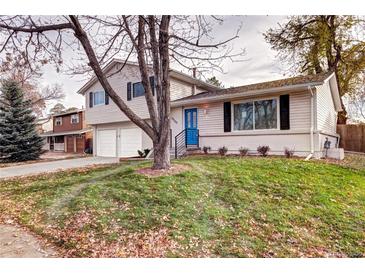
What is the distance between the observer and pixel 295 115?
7715 millimetres

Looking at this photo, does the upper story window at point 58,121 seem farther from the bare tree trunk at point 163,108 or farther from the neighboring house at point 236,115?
the bare tree trunk at point 163,108

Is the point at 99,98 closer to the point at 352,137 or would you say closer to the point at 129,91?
the point at 129,91

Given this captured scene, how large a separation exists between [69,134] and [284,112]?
854cm

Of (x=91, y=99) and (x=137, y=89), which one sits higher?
→ (x=137, y=89)

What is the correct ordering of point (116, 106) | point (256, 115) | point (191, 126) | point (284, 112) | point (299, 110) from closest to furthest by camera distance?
point (299, 110), point (284, 112), point (256, 115), point (191, 126), point (116, 106)

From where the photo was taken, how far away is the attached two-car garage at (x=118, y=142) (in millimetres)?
11734

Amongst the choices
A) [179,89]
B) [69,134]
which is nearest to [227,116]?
[179,89]

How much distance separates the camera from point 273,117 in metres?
8.09

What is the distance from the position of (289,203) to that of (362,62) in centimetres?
949

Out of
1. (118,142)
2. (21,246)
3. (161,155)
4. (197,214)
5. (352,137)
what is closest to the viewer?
(21,246)

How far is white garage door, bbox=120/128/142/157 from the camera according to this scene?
1162cm

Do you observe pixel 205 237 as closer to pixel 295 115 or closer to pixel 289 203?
pixel 289 203

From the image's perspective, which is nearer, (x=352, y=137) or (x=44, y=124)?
(x=44, y=124)
